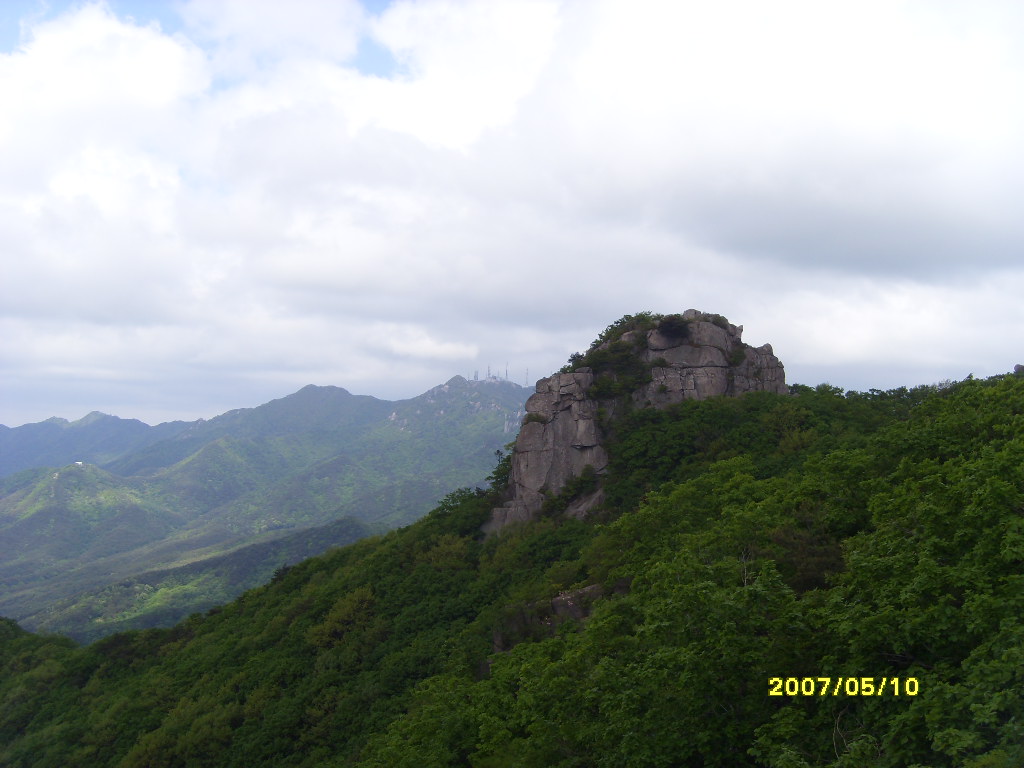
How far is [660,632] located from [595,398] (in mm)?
33441

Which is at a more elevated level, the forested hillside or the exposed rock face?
the exposed rock face

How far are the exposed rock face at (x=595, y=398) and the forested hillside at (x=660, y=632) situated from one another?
1868 mm

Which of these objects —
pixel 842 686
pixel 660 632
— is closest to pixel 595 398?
pixel 660 632

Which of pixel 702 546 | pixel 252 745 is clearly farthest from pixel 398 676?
pixel 702 546

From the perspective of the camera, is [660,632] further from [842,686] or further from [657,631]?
[842,686]

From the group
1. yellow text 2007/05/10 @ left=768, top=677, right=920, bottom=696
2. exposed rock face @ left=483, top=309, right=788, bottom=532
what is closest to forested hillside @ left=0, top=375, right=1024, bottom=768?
yellow text 2007/05/10 @ left=768, top=677, right=920, bottom=696

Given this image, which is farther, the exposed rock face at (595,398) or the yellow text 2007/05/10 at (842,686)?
the exposed rock face at (595,398)

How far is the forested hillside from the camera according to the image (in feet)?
38.6

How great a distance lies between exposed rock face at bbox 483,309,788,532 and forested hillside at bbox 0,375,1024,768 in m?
1.87

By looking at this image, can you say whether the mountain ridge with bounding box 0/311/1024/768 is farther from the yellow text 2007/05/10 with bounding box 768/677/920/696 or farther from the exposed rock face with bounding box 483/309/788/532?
the exposed rock face with bounding box 483/309/788/532

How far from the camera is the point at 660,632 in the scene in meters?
15.9

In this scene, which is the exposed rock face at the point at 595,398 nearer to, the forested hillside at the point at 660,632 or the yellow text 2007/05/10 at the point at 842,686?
the forested hillside at the point at 660,632

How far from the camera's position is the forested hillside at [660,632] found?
11.8 metres

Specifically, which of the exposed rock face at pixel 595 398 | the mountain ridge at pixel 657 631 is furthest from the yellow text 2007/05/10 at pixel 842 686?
the exposed rock face at pixel 595 398
